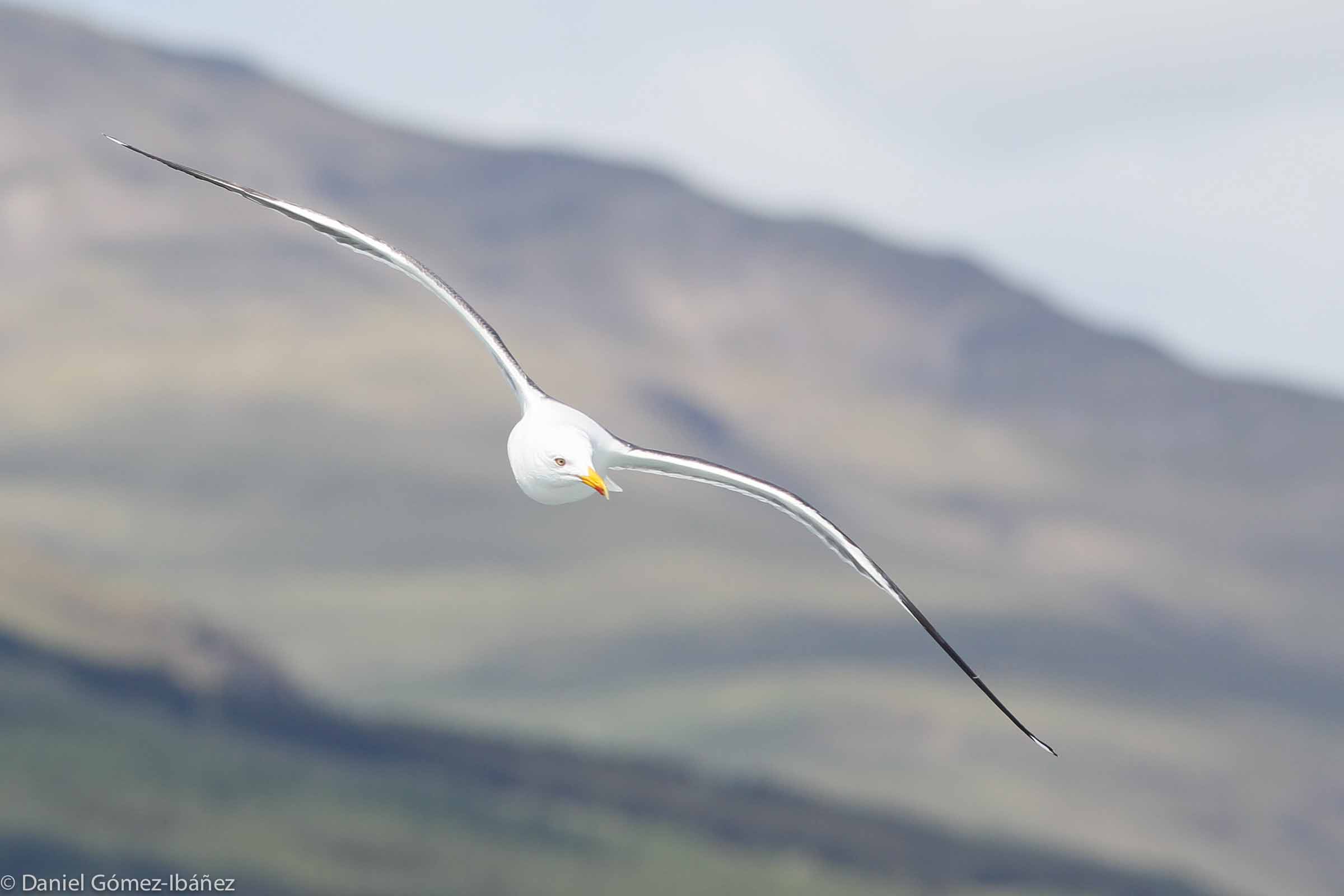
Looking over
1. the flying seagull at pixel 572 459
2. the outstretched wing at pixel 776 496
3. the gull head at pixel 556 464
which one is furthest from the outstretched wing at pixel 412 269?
the outstretched wing at pixel 776 496

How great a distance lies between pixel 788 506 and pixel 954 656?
3.39 meters

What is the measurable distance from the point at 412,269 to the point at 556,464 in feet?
14.0

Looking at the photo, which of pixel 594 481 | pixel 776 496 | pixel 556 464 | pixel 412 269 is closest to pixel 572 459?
pixel 556 464

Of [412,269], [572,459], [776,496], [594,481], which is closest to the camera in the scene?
[594,481]

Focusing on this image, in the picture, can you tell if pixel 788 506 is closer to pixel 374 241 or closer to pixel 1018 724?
pixel 1018 724

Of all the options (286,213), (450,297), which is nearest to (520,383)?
(450,297)

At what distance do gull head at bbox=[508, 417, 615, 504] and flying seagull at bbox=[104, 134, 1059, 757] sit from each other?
0.01m

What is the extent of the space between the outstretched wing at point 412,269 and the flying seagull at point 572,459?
22 millimetres

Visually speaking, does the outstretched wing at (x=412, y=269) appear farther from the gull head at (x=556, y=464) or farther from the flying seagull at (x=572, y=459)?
the gull head at (x=556, y=464)

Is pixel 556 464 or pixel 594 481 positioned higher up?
pixel 556 464

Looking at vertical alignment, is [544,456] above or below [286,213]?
below

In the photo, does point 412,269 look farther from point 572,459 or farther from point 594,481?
point 594,481

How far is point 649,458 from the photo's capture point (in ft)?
97.5

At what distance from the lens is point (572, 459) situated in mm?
29078
